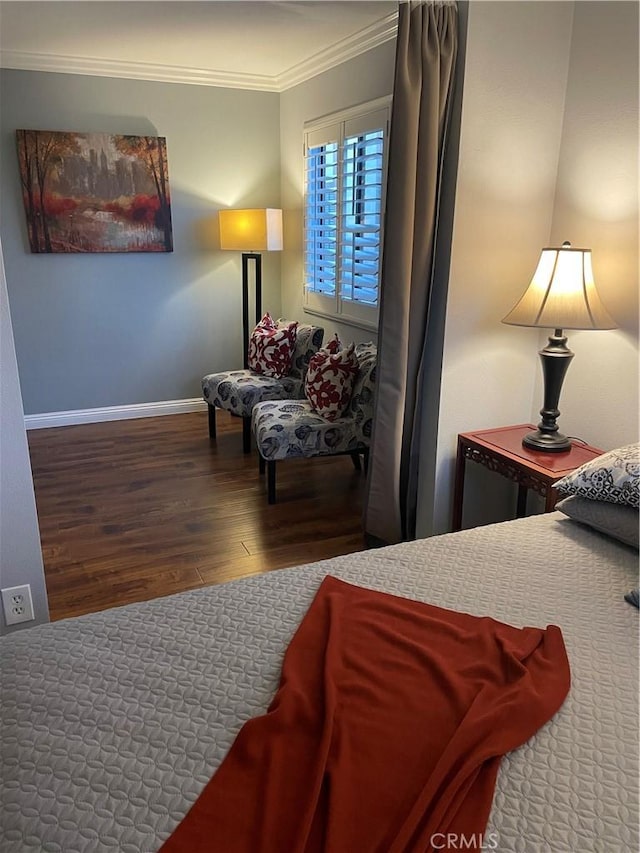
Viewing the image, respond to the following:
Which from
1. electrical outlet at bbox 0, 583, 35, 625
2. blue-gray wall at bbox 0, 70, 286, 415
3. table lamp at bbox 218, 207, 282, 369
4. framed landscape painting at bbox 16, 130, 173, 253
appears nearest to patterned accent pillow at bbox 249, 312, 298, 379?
table lamp at bbox 218, 207, 282, 369

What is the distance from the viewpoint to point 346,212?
13.7ft

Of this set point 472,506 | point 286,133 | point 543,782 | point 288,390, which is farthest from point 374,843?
point 286,133

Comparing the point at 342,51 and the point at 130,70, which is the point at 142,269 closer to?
the point at 130,70

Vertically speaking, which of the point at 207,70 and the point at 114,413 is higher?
the point at 207,70

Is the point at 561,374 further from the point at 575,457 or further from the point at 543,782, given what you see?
the point at 543,782

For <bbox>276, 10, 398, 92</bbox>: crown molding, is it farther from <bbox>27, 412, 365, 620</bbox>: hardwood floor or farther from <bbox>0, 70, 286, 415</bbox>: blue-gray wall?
<bbox>27, 412, 365, 620</bbox>: hardwood floor

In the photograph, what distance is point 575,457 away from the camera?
2.46m

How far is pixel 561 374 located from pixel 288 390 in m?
2.24

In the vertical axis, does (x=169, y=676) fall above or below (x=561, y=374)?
below

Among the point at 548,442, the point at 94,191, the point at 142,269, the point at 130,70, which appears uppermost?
the point at 130,70

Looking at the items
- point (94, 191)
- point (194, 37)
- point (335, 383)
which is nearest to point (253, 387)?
point (335, 383)

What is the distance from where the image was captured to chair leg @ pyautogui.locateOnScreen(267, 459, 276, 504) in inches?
139

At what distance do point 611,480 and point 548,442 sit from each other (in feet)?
2.13

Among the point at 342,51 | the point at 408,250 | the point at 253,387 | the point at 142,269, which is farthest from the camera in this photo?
the point at 142,269
